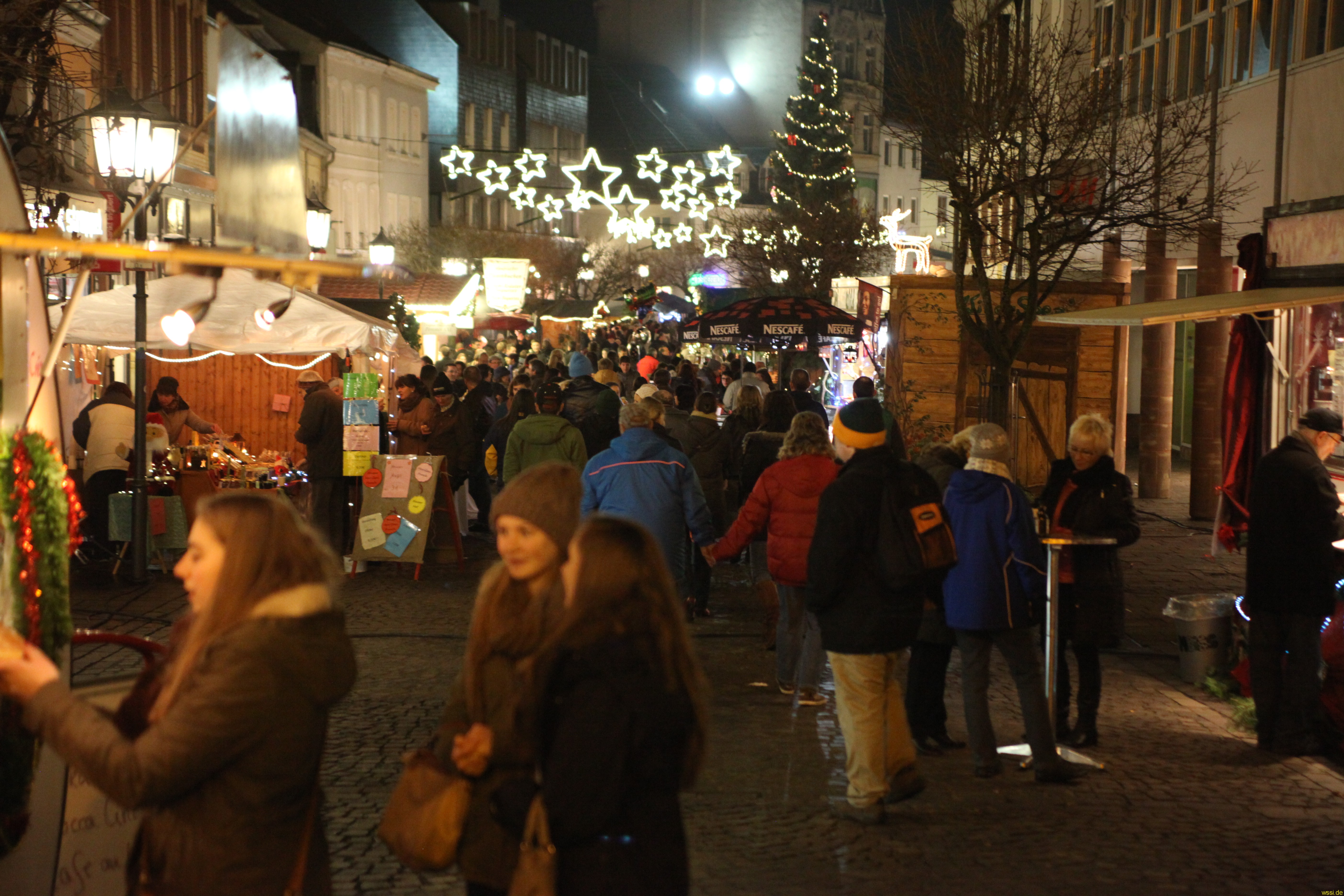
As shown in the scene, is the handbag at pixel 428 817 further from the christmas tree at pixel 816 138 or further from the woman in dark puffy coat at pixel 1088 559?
the christmas tree at pixel 816 138

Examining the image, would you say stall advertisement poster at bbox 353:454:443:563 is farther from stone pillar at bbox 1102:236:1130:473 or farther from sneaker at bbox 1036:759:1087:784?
stone pillar at bbox 1102:236:1130:473

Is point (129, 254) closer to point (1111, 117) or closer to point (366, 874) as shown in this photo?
point (366, 874)

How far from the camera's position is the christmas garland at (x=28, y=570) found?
378 centimetres

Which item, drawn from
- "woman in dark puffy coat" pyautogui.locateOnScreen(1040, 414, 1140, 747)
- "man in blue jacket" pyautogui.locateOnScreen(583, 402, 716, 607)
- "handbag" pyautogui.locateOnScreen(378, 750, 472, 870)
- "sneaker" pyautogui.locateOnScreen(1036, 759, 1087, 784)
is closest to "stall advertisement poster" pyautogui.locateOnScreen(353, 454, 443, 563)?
"man in blue jacket" pyautogui.locateOnScreen(583, 402, 716, 607)

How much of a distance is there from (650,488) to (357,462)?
5.51 metres

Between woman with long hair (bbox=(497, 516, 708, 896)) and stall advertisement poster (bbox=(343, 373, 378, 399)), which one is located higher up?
stall advertisement poster (bbox=(343, 373, 378, 399))

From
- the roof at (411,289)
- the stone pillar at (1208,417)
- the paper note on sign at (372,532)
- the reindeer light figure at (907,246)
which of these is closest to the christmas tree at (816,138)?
the roof at (411,289)

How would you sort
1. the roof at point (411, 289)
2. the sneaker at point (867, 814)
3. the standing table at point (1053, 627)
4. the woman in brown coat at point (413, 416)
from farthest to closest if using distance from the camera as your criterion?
the roof at point (411, 289) → the woman in brown coat at point (413, 416) → the standing table at point (1053, 627) → the sneaker at point (867, 814)

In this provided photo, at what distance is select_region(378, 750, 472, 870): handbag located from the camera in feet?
11.1

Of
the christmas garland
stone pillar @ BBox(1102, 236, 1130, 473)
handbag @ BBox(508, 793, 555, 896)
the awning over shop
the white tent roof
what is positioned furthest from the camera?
stone pillar @ BBox(1102, 236, 1130, 473)

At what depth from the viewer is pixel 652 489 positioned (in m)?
8.76

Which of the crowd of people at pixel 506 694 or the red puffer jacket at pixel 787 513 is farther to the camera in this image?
the red puffer jacket at pixel 787 513

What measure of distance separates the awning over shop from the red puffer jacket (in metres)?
2.97

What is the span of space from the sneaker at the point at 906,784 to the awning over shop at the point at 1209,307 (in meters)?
4.19
